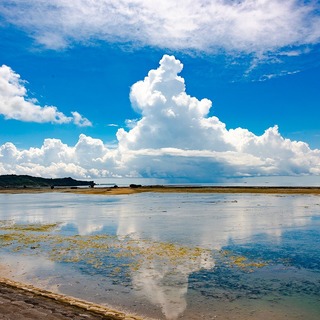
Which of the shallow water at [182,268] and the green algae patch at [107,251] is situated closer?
the shallow water at [182,268]

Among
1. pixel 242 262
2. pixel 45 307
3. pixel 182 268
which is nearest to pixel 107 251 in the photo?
pixel 182 268

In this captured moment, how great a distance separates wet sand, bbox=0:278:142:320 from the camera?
1501 centimetres

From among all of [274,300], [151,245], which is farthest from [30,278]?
[274,300]

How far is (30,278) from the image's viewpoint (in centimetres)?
2322

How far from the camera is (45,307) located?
16219 mm

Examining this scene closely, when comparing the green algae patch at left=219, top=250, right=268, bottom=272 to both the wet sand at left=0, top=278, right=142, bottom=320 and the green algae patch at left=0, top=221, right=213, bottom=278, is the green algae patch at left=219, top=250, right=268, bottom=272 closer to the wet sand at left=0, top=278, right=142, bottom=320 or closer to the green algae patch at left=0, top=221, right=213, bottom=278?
the green algae patch at left=0, top=221, right=213, bottom=278

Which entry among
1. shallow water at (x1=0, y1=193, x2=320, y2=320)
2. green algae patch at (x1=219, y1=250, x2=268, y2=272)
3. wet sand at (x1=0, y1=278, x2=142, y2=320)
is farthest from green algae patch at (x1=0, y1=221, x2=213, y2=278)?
wet sand at (x1=0, y1=278, x2=142, y2=320)

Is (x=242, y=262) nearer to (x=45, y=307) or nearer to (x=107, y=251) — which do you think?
(x=107, y=251)

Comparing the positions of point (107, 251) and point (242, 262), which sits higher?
point (242, 262)

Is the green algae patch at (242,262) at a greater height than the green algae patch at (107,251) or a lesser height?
greater

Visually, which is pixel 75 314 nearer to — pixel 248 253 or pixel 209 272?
pixel 209 272

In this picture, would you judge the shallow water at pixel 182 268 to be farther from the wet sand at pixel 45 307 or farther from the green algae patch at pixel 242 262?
the wet sand at pixel 45 307

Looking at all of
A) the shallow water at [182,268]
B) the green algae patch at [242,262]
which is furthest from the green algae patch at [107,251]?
the green algae patch at [242,262]

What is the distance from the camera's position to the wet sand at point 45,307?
15.0m
